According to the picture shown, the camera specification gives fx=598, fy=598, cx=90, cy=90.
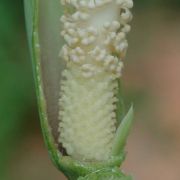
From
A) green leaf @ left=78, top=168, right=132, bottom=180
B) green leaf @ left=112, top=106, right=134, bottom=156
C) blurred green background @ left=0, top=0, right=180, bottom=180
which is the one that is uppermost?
green leaf @ left=112, top=106, right=134, bottom=156

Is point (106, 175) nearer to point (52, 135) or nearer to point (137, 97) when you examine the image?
point (52, 135)

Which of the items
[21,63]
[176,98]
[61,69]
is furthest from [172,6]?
[61,69]

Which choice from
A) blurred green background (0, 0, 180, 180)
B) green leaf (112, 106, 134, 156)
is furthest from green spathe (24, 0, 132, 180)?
blurred green background (0, 0, 180, 180)

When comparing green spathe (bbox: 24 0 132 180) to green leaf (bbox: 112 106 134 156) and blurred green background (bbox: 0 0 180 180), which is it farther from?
blurred green background (bbox: 0 0 180 180)

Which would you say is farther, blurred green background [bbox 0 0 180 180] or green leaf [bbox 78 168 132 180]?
blurred green background [bbox 0 0 180 180]

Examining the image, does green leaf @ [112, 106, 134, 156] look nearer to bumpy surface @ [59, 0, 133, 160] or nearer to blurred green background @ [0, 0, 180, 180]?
bumpy surface @ [59, 0, 133, 160]

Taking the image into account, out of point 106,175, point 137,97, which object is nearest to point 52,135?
point 106,175

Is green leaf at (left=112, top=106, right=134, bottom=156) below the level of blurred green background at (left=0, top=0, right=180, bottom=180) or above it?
above
